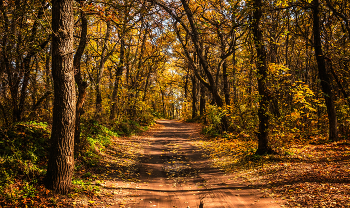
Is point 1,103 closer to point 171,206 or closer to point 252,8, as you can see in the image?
point 171,206

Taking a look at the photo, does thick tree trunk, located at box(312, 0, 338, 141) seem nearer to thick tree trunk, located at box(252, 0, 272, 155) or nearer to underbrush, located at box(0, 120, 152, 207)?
thick tree trunk, located at box(252, 0, 272, 155)

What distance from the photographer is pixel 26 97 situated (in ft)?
25.3

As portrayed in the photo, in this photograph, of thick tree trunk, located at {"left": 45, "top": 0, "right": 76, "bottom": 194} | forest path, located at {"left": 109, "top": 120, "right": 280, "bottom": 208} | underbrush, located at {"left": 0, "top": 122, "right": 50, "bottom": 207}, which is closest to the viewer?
underbrush, located at {"left": 0, "top": 122, "right": 50, "bottom": 207}

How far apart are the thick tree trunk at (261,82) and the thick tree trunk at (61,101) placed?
6.35 m

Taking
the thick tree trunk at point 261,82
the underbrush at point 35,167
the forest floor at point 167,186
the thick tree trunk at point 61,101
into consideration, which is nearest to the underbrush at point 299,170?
the forest floor at point 167,186

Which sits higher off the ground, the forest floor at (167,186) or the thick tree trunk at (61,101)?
the thick tree trunk at (61,101)

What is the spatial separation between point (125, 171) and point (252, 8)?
7.71 meters

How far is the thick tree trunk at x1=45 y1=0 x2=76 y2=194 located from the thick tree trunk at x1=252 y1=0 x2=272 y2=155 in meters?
6.35

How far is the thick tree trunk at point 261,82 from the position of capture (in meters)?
7.71

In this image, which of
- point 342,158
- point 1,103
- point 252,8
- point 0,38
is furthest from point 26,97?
point 342,158

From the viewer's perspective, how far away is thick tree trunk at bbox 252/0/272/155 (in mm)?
7715

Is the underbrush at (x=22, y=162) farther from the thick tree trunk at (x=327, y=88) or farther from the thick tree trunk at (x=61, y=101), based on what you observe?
the thick tree trunk at (x=327, y=88)

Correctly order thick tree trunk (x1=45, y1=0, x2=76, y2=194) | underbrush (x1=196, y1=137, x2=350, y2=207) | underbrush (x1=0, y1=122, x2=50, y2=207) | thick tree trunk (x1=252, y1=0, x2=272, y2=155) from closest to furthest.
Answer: underbrush (x1=0, y1=122, x2=50, y2=207), underbrush (x1=196, y1=137, x2=350, y2=207), thick tree trunk (x1=45, y1=0, x2=76, y2=194), thick tree trunk (x1=252, y1=0, x2=272, y2=155)

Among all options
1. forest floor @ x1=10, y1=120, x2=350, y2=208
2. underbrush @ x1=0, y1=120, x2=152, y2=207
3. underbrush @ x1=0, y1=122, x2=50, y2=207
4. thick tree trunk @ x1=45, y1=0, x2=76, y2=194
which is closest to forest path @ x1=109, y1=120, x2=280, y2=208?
forest floor @ x1=10, y1=120, x2=350, y2=208
